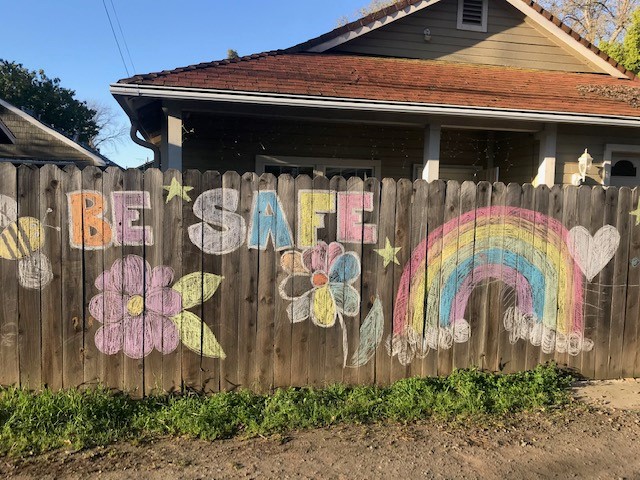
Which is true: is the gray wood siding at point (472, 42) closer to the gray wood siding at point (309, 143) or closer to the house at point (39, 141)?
the gray wood siding at point (309, 143)

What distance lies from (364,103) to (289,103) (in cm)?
105

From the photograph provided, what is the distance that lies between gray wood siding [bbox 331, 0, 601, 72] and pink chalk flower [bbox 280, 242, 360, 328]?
6807 millimetres

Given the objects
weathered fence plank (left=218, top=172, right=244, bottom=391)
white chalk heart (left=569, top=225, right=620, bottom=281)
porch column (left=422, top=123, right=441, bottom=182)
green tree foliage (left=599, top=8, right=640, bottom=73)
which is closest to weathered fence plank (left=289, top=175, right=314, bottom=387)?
weathered fence plank (left=218, top=172, right=244, bottom=391)

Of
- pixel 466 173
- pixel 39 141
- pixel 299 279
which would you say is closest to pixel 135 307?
pixel 299 279

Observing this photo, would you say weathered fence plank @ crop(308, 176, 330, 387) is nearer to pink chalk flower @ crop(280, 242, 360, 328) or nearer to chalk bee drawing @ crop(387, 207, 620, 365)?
pink chalk flower @ crop(280, 242, 360, 328)

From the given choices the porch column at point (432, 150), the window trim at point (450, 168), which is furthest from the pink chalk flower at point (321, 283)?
the window trim at point (450, 168)

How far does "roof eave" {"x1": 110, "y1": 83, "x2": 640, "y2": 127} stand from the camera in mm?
6844

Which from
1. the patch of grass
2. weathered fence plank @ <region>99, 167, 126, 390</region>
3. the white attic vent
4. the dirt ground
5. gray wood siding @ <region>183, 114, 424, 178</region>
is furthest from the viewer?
the white attic vent

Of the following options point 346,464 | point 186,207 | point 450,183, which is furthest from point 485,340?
point 186,207

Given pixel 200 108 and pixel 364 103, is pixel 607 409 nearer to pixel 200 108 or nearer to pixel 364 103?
pixel 364 103

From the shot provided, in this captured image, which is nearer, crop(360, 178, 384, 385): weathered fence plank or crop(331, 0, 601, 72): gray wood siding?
crop(360, 178, 384, 385): weathered fence plank

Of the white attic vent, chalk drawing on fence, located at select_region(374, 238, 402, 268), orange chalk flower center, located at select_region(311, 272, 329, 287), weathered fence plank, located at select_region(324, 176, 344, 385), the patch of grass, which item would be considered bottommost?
the patch of grass

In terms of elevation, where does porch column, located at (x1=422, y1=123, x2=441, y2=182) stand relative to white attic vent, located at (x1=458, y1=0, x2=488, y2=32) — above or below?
below

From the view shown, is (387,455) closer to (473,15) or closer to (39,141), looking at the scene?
(473,15)
